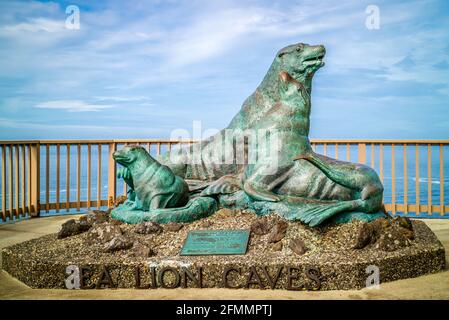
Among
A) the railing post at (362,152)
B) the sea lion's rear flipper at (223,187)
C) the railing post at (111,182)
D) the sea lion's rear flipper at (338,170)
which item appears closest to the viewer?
the sea lion's rear flipper at (338,170)

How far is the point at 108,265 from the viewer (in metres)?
5.16

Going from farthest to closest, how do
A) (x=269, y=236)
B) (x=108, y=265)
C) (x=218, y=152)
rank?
1. (x=218, y=152)
2. (x=269, y=236)
3. (x=108, y=265)

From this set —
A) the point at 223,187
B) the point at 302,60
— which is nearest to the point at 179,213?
the point at 223,187

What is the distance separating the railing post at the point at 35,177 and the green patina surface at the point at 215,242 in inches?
254

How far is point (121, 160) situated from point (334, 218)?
279 centimetres

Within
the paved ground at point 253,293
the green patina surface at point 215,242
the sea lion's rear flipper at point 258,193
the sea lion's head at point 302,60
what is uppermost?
the sea lion's head at point 302,60

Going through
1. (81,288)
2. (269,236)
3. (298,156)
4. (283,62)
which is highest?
(283,62)

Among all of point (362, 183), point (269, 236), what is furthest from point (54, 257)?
point (362, 183)

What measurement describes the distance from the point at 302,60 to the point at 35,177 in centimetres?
706

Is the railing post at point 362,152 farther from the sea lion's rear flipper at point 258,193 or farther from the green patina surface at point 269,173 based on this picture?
the sea lion's rear flipper at point 258,193

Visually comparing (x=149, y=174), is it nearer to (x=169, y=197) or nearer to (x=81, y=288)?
(x=169, y=197)

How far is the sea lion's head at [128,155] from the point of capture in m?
6.43

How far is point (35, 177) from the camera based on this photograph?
36.1 ft

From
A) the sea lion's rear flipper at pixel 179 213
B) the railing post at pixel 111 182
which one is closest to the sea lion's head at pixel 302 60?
the sea lion's rear flipper at pixel 179 213
